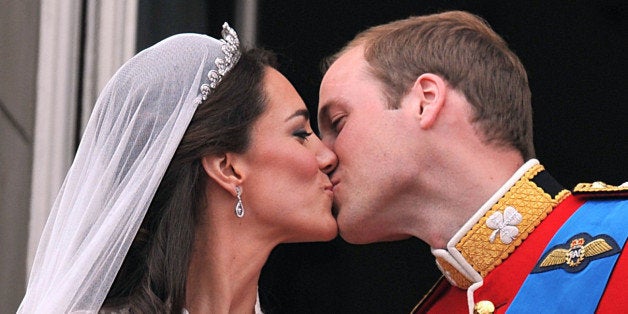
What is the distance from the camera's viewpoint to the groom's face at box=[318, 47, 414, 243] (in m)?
3.45

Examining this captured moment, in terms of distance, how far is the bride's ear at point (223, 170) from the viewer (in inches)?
136

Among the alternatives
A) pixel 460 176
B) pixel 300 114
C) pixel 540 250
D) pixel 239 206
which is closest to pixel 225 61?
pixel 300 114

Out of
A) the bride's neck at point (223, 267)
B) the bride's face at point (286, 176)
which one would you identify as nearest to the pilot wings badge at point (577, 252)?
the bride's face at point (286, 176)

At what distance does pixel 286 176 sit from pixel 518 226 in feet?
2.04

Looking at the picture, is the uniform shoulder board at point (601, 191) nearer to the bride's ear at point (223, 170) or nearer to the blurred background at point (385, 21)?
the bride's ear at point (223, 170)

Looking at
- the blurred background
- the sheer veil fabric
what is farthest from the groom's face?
the blurred background

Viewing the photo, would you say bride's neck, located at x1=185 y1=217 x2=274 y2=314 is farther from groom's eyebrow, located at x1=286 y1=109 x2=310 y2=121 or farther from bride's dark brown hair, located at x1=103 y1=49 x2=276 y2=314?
groom's eyebrow, located at x1=286 y1=109 x2=310 y2=121

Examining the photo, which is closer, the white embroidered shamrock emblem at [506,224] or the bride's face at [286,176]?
the white embroidered shamrock emblem at [506,224]

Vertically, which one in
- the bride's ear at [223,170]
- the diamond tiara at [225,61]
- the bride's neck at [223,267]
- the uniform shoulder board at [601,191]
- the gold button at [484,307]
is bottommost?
the bride's neck at [223,267]

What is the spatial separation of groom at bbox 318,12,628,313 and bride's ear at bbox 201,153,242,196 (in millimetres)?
280

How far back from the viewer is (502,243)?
3232mm

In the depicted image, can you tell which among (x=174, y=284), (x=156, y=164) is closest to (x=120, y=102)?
(x=156, y=164)

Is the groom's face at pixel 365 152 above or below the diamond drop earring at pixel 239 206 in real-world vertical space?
above

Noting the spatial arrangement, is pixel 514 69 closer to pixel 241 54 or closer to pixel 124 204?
pixel 241 54
